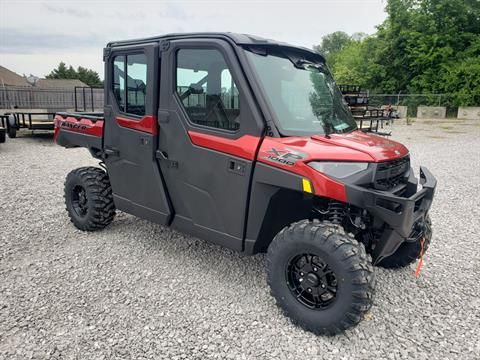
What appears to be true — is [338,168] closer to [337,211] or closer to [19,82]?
[337,211]

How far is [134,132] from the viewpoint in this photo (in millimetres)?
3742

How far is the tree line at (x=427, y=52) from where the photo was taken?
27141 mm

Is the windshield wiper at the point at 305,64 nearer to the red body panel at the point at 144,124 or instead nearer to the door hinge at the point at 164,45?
the door hinge at the point at 164,45

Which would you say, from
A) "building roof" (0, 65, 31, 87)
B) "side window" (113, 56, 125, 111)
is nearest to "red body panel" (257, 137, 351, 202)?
"side window" (113, 56, 125, 111)

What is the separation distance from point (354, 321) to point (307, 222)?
2.45 feet

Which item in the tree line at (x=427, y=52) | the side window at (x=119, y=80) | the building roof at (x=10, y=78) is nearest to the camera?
the side window at (x=119, y=80)

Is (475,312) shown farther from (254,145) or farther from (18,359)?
(18,359)

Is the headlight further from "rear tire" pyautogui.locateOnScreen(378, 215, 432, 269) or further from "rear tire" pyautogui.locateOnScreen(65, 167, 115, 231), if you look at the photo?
"rear tire" pyautogui.locateOnScreen(65, 167, 115, 231)

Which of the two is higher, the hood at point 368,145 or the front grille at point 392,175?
the hood at point 368,145

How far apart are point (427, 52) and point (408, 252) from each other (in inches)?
1176

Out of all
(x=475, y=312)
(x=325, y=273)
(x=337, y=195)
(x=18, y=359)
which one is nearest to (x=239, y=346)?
(x=325, y=273)

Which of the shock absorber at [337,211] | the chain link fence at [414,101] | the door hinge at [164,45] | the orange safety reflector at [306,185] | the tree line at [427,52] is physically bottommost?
the shock absorber at [337,211]

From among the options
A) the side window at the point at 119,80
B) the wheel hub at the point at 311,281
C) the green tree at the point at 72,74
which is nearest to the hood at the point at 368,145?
the wheel hub at the point at 311,281

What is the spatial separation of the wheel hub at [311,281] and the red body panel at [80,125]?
8.75ft
